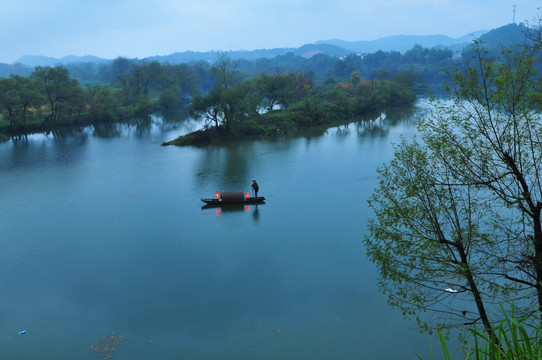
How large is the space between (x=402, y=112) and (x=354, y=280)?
54296 millimetres

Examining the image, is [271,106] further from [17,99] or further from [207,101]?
[17,99]

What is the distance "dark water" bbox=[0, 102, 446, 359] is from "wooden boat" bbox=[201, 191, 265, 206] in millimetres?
657

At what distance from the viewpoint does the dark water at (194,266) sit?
13.2m

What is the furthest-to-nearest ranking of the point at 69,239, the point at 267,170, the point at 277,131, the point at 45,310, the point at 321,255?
the point at 277,131 → the point at 267,170 → the point at 69,239 → the point at 321,255 → the point at 45,310

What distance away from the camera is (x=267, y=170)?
1292 inches

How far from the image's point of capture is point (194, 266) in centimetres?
1803

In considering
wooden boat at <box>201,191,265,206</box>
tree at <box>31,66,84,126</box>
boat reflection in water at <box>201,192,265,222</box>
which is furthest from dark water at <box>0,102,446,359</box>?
tree at <box>31,66,84,126</box>

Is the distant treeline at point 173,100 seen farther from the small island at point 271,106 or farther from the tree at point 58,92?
the small island at point 271,106

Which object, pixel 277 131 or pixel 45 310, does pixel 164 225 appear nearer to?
pixel 45 310

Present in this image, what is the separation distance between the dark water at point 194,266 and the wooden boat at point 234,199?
0.66 m

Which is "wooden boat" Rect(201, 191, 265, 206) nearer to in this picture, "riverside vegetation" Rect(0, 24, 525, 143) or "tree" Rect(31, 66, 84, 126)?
"riverside vegetation" Rect(0, 24, 525, 143)

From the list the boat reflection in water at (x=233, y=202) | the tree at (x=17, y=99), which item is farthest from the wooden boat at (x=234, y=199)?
the tree at (x=17, y=99)

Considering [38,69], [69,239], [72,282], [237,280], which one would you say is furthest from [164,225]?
[38,69]

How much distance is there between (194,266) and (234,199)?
762cm
